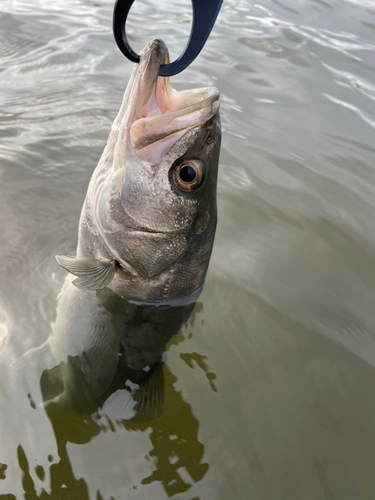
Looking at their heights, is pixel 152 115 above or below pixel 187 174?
above

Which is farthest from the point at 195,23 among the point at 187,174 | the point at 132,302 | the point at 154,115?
the point at 132,302

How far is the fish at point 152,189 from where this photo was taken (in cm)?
185

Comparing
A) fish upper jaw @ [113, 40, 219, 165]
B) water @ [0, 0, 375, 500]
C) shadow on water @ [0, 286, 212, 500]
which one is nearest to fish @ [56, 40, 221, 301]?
fish upper jaw @ [113, 40, 219, 165]

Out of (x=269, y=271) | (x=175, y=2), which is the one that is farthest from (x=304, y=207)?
(x=175, y=2)

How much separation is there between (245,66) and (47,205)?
401 cm

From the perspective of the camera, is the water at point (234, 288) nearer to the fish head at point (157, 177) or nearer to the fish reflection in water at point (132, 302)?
the fish reflection in water at point (132, 302)

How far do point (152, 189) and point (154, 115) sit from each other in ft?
1.15

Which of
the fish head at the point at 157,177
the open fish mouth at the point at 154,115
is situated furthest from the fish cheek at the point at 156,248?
the open fish mouth at the point at 154,115

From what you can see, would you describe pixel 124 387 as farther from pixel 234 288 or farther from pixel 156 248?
pixel 234 288

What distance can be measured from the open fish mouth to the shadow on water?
0.93 m

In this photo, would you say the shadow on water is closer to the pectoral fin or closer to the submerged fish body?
the submerged fish body

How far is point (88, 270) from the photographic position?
1.99m

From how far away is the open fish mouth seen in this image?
70.9 inches

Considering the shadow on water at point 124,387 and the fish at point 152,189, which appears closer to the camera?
the fish at point 152,189
